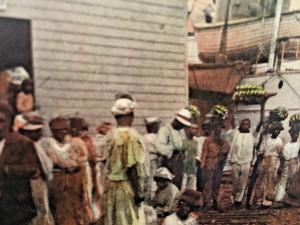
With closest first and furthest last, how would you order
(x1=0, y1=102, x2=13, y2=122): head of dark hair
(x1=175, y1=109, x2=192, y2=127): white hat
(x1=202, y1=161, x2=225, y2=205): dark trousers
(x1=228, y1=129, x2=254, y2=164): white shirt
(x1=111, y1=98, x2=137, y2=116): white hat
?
(x1=0, y1=102, x2=13, y2=122): head of dark hair
(x1=111, y1=98, x2=137, y2=116): white hat
(x1=175, y1=109, x2=192, y2=127): white hat
(x1=202, y1=161, x2=225, y2=205): dark trousers
(x1=228, y1=129, x2=254, y2=164): white shirt

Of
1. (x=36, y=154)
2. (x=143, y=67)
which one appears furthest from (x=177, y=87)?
(x=36, y=154)

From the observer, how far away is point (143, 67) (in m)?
2.91

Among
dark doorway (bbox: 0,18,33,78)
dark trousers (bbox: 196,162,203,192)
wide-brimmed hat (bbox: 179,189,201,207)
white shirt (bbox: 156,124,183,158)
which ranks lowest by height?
wide-brimmed hat (bbox: 179,189,201,207)

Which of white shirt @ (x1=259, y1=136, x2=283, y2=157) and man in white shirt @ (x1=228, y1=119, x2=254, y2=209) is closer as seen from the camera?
man in white shirt @ (x1=228, y1=119, x2=254, y2=209)

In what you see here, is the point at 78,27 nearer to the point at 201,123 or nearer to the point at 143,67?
the point at 143,67

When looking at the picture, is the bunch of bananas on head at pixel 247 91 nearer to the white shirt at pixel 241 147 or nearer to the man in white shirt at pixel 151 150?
the white shirt at pixel 241 147

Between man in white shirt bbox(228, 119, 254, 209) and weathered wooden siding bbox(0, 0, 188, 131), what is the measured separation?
1.67 ft

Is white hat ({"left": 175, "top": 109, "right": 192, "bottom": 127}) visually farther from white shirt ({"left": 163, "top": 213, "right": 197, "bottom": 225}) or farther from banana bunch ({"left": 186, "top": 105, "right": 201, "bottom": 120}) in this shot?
white shirt ({"left": 163, "top": 213, "right": 197, "bottom": 225})

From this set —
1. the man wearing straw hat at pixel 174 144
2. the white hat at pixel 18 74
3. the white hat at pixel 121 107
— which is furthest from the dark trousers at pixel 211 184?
the white hat at pixel 18 74

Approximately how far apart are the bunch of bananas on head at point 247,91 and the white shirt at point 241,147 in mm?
212

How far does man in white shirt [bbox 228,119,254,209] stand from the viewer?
3.39m

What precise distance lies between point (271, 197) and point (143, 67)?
1272mm

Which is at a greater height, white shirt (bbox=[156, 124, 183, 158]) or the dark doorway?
the dark doorway

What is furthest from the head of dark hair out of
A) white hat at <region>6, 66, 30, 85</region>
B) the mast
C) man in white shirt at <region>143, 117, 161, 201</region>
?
the mast
